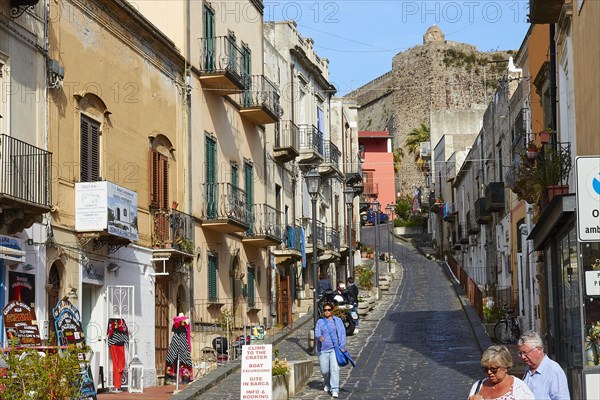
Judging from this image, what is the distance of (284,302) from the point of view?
38.4 m

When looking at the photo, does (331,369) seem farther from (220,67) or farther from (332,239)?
(332,239)

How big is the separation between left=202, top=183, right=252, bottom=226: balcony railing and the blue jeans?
846 centimetres

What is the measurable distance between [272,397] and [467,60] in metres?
89.5

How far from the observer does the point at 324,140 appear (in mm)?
46219

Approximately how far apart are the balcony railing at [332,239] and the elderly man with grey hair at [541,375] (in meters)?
34.7

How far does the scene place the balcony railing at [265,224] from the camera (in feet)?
110

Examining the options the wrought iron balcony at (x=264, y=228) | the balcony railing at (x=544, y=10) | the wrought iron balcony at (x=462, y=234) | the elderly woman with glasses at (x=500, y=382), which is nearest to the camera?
the elderly woman with glasses at (x=500, y=382)

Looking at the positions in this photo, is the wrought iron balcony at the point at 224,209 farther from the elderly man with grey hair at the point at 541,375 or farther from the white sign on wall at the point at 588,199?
the elderly man with grey hair at the point at 541,375

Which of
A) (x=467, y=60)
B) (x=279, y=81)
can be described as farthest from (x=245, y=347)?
(x=467, y=60)

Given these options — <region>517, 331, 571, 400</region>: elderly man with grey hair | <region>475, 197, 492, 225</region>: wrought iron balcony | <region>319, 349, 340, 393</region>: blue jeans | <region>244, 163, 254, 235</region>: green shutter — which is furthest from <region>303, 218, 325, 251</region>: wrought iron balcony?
<region>517, 331, 571, 400</region>: elderly man with grey hair

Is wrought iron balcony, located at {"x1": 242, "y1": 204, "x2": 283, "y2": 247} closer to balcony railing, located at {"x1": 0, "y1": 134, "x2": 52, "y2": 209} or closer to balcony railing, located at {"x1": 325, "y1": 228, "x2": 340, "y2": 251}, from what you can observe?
balcony railing, located at {"x1": 325, "y1": 228, "x2": 340, "y2": 251}

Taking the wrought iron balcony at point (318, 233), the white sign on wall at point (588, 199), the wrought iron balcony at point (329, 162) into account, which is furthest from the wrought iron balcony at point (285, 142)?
the white sign on wall at point (588, 199)

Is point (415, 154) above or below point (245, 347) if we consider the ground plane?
above

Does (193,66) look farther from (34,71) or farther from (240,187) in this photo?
(34,71)
